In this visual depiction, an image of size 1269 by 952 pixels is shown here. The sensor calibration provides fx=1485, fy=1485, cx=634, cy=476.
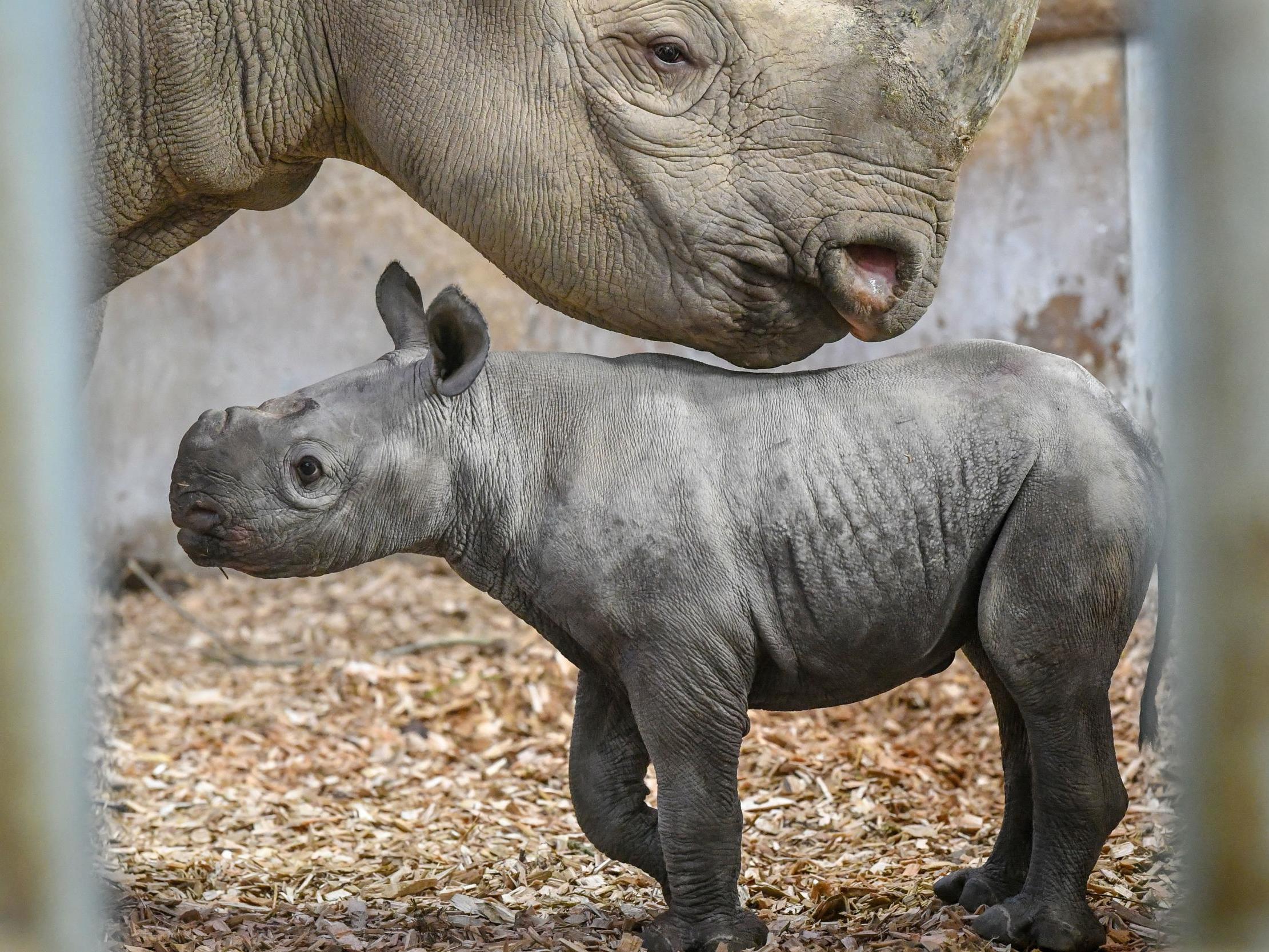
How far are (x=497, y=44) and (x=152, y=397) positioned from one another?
604 cm

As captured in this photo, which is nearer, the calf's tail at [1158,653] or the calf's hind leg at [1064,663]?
the calf's hind leg at [1064,663]

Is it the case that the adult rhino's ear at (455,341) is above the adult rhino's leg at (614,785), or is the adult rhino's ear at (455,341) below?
above

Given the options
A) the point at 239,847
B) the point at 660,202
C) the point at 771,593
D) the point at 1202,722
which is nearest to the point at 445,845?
the point at 239,847

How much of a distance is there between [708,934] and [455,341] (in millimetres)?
1509

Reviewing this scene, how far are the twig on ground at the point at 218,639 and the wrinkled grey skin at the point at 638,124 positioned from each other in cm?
433

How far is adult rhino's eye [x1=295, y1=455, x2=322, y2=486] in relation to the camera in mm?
3385

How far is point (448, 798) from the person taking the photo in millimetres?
5824

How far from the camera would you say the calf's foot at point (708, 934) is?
3.45 meters

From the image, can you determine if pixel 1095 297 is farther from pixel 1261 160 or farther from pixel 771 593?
pixel 1261 160

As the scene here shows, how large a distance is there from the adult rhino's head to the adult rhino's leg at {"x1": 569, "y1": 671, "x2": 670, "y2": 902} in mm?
980

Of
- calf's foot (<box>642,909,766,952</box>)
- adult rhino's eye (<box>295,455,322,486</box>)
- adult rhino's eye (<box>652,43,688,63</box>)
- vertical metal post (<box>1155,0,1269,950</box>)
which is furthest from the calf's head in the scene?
vertical metal post (<box>1155,0,1269,950</box>)

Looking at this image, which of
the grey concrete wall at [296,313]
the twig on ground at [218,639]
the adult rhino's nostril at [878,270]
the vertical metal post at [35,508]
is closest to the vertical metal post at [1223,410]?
the vertical metal post at [35,508]

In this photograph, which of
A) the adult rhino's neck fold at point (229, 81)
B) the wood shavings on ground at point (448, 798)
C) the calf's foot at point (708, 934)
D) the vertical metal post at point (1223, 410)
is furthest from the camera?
the wood shavings on ground at point (448, 798)

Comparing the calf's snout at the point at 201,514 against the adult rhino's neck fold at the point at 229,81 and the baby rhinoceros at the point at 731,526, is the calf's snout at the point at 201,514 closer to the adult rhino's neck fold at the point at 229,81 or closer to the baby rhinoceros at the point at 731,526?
the baby rhinoceros at the point at 731,526
